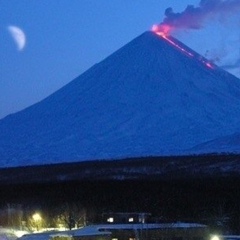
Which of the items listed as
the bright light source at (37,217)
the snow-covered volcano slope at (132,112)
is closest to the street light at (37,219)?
the bright light source at (37,217)

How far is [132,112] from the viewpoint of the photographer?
9344 centimetres

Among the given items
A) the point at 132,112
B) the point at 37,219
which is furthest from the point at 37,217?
the point at 132,112

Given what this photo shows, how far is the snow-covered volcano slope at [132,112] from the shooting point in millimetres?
85625

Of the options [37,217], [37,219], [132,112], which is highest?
[132,112]

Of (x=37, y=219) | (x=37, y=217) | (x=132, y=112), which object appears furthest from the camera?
(x=132, y=112)

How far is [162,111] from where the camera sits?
9488 cm

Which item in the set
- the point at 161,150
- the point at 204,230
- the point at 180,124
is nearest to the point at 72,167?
the point at 161,150

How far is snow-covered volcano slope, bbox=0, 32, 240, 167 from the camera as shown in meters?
85.6

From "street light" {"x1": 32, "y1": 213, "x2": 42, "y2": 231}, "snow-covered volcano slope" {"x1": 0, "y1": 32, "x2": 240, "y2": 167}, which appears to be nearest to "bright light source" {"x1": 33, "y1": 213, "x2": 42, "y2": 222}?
"street light" {"x1": 32, "y1": 213, "x2": 42, "y2": 231}

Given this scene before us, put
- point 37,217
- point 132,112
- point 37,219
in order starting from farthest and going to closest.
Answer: point 132,112 < point 37,217 < point 37,219

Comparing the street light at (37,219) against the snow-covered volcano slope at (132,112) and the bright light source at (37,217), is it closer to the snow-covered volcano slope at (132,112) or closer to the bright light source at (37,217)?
the bright light source at (37,217)

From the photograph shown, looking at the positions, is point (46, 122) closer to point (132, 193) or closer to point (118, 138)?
point (118, 138)

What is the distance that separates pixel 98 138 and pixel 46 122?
11679 millimetres

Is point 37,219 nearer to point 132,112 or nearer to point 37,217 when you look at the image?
point 37,217
